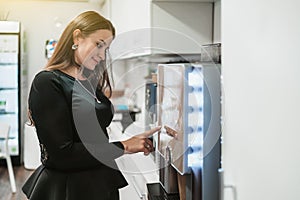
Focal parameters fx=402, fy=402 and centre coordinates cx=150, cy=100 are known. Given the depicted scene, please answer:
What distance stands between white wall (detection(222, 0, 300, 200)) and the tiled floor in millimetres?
3169

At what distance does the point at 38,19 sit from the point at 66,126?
4.08 metres

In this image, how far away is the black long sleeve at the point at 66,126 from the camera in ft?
4.56

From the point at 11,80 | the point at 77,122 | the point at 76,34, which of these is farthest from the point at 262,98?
the point at 11,80

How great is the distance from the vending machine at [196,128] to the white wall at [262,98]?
0.05 m

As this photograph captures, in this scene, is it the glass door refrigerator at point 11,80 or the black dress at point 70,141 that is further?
the glass door refrigerator at point 11,80

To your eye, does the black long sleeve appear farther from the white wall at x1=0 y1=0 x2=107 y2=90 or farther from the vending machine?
the white wall at x1=0 y1=0 x2=107 y2=90

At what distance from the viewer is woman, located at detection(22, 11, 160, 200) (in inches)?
55.1

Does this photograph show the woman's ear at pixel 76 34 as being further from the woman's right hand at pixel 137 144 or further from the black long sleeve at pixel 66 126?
the woman's right hand at pixel 137 144

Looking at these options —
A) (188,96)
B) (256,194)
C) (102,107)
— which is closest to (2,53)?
(102,107)

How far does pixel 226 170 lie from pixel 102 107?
560 millimetres

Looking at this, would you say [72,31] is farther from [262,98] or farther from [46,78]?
[262,98]

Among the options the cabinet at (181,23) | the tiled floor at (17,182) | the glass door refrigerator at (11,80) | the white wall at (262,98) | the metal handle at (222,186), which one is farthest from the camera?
the glass door refrigerator at (11,80)

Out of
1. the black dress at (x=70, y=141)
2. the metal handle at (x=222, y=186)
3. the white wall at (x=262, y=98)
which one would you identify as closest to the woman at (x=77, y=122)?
the black dress at (x=70, y=141)

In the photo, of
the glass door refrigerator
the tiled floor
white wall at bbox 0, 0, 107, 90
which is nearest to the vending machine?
the tiled floor
